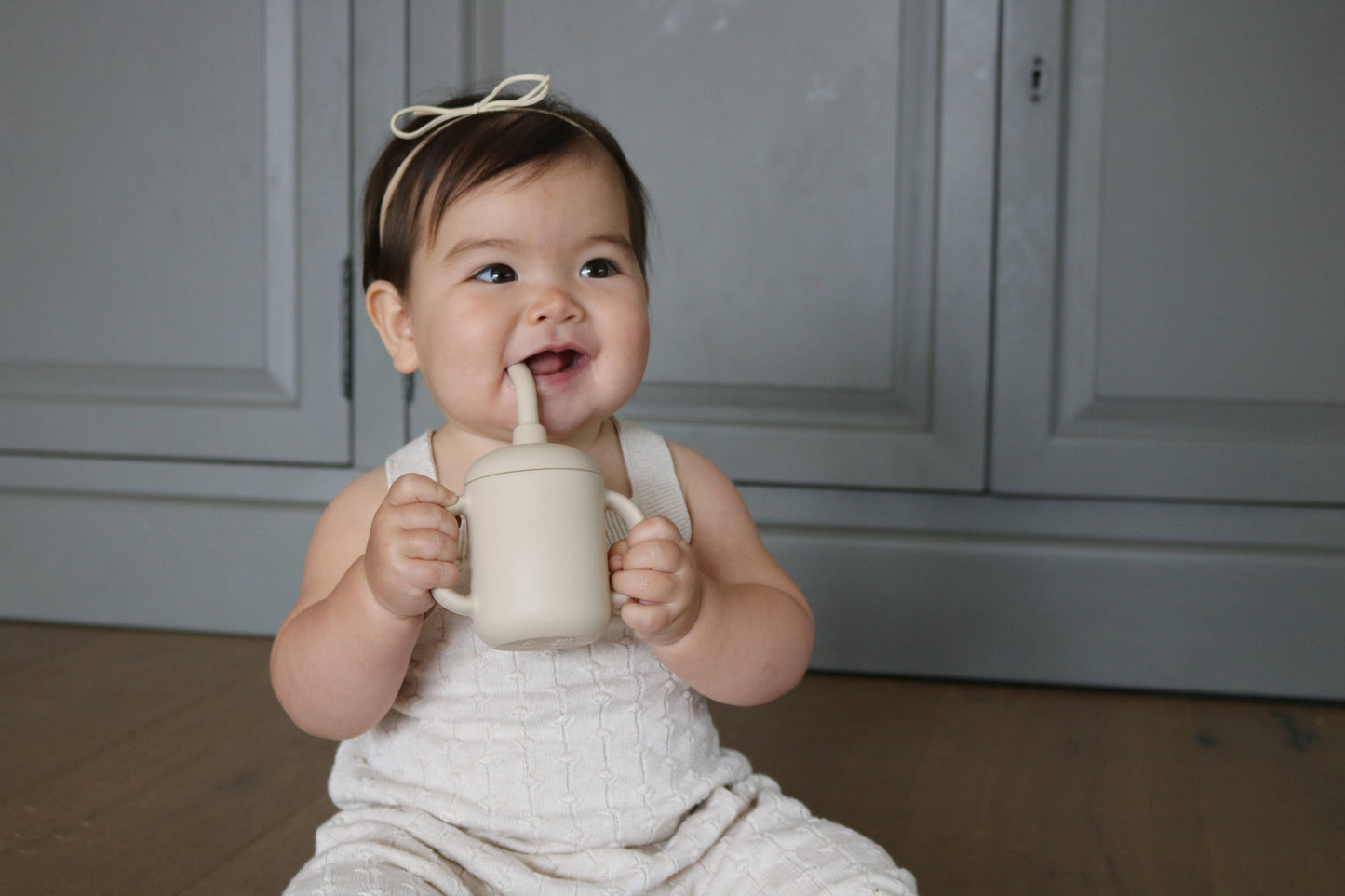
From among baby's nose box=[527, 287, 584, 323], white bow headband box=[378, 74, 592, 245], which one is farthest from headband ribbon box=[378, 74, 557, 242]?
baby's nose box=[527, 287, 584, 323]

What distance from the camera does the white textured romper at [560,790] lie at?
684mm

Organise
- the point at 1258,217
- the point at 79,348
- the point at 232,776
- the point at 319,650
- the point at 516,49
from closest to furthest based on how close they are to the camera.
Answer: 1. the point at 319,650
2. the point at 232,776
3. the point at 1258,217
4. the point at 516,49
5. the point at 79,348

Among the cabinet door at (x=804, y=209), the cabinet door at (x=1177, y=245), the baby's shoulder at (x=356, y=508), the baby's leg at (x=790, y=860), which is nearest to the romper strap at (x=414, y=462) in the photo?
the baby's shoulder at (x=356, y=508)

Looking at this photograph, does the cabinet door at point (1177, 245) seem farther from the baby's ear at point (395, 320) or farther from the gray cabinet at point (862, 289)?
the baby's ear at point (395, 320)

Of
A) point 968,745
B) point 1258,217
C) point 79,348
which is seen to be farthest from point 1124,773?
point 79,348

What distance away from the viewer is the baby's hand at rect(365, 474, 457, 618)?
604 mm

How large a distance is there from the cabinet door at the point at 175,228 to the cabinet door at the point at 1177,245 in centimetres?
72

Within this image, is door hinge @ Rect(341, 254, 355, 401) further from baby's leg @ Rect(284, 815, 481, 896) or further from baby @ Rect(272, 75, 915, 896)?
baby's leg @ Rect(284, 815, 481, 896)

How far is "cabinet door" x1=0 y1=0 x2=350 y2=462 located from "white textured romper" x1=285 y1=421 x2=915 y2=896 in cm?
73

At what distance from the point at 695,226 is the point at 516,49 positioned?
0.26 m

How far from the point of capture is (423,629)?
0.73m

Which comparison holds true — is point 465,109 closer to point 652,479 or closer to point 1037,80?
point 652,479

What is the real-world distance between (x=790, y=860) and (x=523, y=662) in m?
0.18

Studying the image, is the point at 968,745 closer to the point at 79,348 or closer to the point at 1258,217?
the point at 1258,217
